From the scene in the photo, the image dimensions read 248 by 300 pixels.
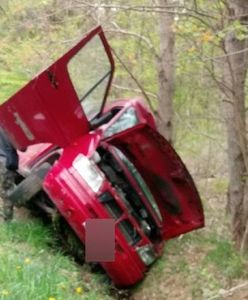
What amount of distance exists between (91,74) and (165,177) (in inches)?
55.5

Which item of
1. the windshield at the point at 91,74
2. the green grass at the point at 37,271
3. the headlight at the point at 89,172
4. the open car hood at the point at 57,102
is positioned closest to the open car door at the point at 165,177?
the headlight at the point at 89,172

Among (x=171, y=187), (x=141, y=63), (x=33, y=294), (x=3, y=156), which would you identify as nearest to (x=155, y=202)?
(x=171, y=187)

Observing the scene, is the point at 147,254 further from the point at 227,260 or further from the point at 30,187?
the point at 30,187

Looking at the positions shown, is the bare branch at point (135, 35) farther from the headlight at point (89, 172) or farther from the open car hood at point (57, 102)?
the headlight at point (89, 172)

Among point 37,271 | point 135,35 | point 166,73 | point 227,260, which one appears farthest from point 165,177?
point 135,35

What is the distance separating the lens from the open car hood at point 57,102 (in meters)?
6.29

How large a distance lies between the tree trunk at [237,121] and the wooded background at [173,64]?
0.04 ft

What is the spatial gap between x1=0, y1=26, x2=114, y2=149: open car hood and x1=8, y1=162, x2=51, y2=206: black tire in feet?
0.97

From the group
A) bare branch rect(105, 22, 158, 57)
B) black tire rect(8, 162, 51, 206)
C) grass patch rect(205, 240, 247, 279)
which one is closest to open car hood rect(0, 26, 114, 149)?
black tire rect(8, 162, 51, 206)

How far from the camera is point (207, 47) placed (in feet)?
31.7

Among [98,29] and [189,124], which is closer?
[98,29]

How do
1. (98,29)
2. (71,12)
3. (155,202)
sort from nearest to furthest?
(98,29) < (155,202) < (71,12)

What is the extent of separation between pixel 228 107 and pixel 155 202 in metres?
1.37

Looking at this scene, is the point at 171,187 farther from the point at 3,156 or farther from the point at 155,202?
the point at 3,156
